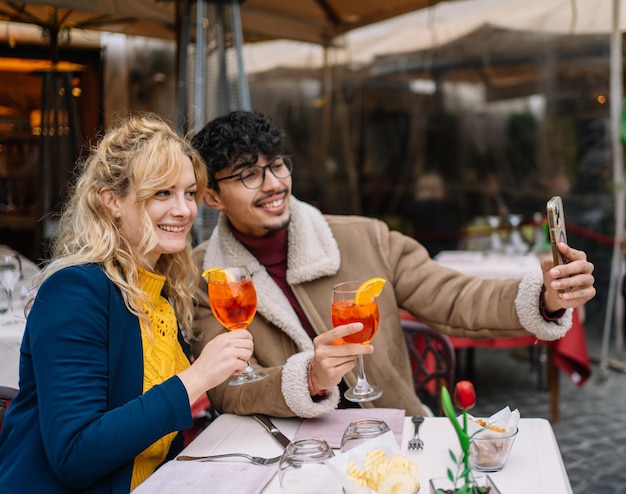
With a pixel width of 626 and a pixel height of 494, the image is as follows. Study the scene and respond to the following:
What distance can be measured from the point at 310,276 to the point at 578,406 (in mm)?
3500

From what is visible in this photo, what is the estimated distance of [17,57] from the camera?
4992mm

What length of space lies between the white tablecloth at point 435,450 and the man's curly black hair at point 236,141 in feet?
2.88

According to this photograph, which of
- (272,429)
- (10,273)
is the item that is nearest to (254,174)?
(272,429)

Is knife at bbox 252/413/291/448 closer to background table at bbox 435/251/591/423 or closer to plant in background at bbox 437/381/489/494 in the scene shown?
plant in background at bbox 437/381/489/494

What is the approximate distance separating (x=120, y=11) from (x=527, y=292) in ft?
14.2

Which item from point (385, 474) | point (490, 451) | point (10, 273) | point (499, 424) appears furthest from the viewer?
point (10, 273)

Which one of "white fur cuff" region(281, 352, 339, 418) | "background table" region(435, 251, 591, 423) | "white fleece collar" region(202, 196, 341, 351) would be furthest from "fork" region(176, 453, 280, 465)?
"background table" region(435, 251, 591, 423)

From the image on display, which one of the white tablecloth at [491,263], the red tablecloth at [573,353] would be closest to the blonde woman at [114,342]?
the red tablecloth at [573,353]

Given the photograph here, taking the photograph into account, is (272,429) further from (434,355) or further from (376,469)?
(434,355)

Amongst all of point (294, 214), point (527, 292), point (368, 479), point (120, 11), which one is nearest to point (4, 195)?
point (120, 11)

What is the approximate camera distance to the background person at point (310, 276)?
2330 mm

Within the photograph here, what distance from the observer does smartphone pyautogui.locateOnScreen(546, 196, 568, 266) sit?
1.68 meters

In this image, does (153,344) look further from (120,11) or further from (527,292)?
(120,11)

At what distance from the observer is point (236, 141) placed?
2414 mm
